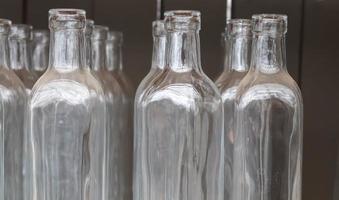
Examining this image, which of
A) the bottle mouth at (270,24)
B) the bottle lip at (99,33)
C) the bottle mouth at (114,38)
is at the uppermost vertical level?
the bottle mouth at (270,24)

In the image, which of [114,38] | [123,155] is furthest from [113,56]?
[123,155]

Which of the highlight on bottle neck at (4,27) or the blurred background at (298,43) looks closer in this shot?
the highlight on bottle neck at (4,27)

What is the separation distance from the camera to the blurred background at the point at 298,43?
2.47ft

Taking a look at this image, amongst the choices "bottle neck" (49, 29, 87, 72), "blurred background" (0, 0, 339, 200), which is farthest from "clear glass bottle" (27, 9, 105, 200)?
"blurred background" (0, 0, 339, 200)

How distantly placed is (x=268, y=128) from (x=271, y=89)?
35 mm

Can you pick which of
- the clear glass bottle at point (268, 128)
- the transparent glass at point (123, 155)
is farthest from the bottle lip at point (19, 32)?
the clear glass bottle at point (268, 128)

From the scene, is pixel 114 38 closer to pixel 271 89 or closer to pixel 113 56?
pixel 113 56

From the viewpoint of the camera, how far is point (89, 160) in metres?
0.53

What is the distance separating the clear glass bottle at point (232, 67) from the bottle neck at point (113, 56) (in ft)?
0.45

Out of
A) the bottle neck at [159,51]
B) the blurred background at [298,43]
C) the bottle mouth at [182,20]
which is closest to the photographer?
the bottle mouth at [182,20]

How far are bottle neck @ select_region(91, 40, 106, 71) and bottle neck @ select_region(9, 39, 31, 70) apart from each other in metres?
0.07

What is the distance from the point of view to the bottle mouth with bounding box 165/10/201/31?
1.71 feet

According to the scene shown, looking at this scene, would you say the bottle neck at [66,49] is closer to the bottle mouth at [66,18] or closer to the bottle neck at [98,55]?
the bottle mouth at [66,18]

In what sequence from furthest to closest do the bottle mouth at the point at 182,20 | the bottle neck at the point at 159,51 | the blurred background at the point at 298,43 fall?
1. the blurred background at the point at 298,43
2. the bottle neck at the point at 159,51
3. the bottle mouth at the point at 182,20
